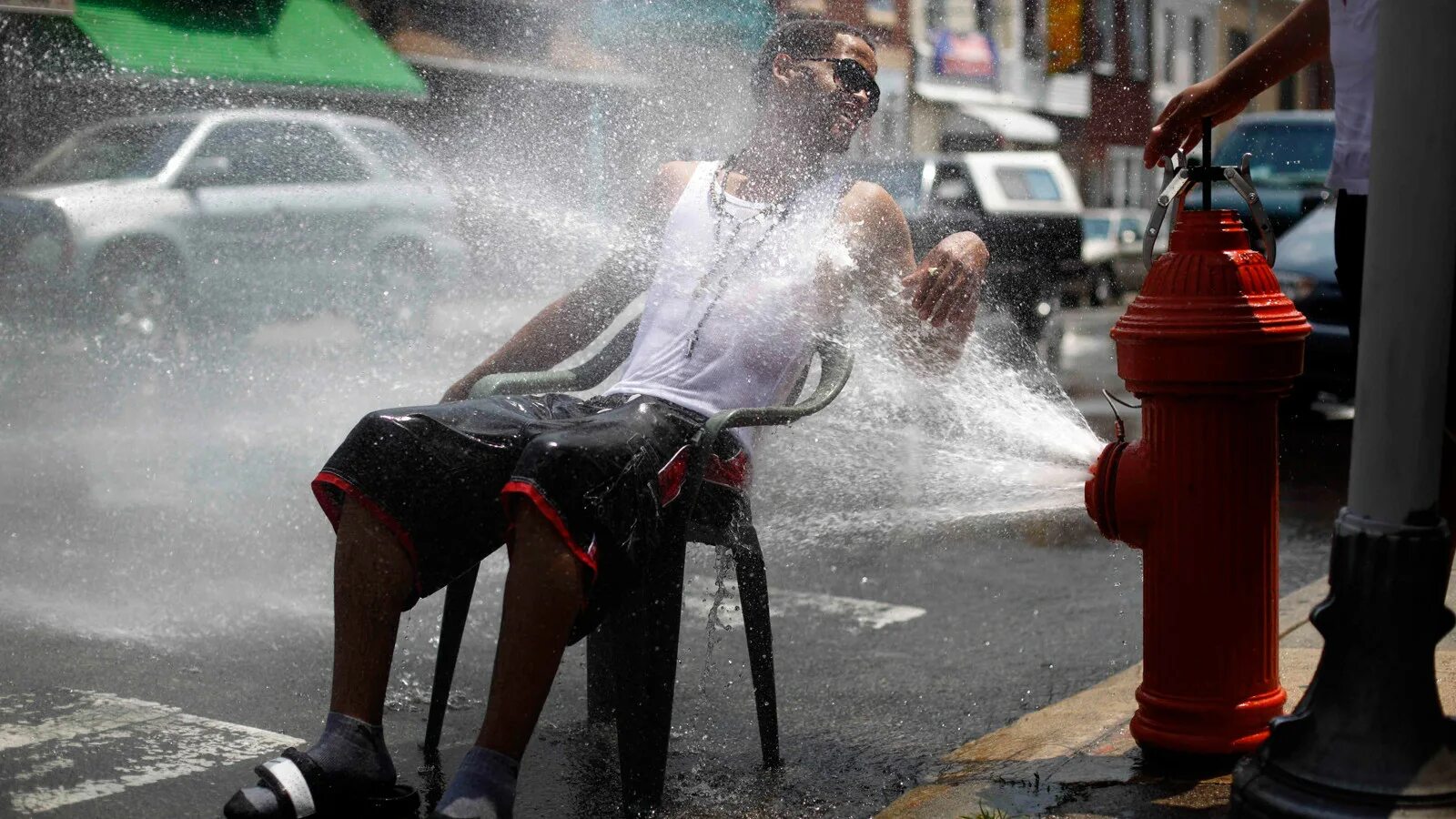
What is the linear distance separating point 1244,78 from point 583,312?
142cm

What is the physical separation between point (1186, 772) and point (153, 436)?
5.37 meters

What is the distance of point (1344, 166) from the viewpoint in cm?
301

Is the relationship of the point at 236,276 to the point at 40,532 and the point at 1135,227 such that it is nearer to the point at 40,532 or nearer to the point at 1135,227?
the point at 40,532

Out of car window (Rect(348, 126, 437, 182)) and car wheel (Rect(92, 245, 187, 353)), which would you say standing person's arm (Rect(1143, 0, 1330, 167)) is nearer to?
car wheel (Rect(92, 245, 187, 353))

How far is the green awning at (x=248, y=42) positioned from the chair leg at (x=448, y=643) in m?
11.7

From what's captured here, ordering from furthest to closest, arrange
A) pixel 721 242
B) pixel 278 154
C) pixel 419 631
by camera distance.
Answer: pixel 278 154, pixel 419 631, pixel 721 242

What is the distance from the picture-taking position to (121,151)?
1046cm

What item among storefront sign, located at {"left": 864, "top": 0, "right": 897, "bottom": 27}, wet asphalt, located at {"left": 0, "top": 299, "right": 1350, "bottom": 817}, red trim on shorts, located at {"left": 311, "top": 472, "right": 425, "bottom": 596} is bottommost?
wet asphalt, located at {"left": 0, "top": 299, "right": 1350, "bottom": 817}

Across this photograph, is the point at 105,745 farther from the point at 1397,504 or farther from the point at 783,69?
the point at 1397,504

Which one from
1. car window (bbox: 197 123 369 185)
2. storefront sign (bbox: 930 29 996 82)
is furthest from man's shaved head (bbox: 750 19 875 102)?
storefront sign (bbox: 930 29 996 82)

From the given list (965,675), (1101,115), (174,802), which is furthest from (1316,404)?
(1101,115)

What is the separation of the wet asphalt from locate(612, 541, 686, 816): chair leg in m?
0.11

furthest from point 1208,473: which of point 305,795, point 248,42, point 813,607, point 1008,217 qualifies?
point 248,42

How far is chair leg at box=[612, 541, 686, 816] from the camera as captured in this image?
2.82 metres
